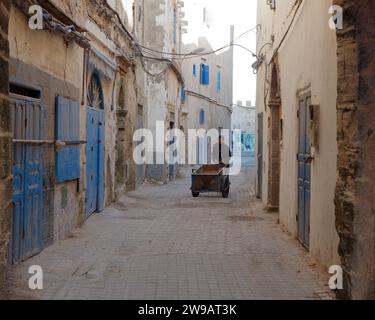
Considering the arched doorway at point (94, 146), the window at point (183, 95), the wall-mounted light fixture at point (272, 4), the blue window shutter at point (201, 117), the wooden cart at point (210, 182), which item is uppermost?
the wall-mounted light fixture at point (272, 4)

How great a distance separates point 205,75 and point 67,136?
25.9 meters

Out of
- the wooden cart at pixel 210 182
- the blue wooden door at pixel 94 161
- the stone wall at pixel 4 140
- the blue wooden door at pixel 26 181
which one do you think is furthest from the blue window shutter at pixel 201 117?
the stone wall at pixel 4 140

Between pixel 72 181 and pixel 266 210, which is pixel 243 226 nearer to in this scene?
pixel 266 210

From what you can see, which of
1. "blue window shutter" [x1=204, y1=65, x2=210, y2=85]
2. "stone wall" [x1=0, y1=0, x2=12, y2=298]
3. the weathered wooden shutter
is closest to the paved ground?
"stone wall" [x1=0, y1=0, x2=12, y2=298]

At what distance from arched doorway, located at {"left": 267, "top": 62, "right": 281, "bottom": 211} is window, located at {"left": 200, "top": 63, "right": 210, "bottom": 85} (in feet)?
69.5

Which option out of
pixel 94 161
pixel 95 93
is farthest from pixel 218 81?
pixel 94 161

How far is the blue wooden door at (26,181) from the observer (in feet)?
20.1

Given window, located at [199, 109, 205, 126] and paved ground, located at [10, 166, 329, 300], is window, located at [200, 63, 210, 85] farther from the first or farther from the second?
paved ground, located at [10, 166, 329, 300]

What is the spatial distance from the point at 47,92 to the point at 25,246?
2.01 m

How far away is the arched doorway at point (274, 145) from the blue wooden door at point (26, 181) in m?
6.13

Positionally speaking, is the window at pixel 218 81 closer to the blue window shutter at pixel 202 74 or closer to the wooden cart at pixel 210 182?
the blue window shutter at pixel 202 74

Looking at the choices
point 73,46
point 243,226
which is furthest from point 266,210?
point 73,46

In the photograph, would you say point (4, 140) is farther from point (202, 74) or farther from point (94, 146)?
point (202, 74)

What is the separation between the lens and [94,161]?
1058 centimetres
